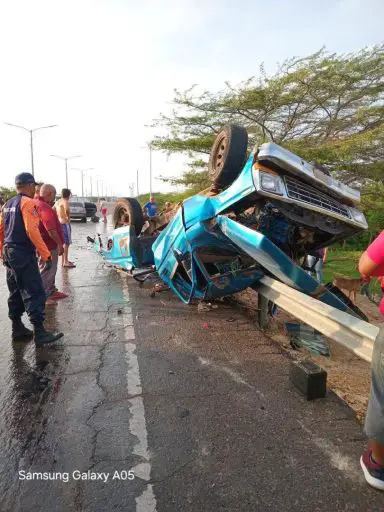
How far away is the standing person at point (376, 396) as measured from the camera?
2039 mm

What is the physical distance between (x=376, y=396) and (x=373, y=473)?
446 millimetres

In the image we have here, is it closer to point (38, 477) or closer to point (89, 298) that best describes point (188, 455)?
point (38, 477)

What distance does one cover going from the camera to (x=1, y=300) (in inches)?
235

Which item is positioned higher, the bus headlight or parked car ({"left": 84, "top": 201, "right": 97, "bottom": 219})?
the bus headlight

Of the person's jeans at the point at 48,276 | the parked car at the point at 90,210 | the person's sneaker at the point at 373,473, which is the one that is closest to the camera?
the person's sneaker at the point at 373,473

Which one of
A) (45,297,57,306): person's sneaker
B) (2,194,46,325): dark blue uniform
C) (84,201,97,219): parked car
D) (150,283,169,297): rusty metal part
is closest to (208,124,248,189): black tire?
(2,194,46,325): dark blue uniform

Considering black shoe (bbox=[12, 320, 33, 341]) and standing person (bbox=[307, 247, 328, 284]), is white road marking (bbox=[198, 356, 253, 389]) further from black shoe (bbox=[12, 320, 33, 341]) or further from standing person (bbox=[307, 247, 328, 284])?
black shoe (bbox=[12, 320, 33, 341])

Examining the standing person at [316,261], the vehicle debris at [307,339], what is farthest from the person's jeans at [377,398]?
the vehicle debris at [307,339]

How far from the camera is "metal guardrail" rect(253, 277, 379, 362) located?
2.72m

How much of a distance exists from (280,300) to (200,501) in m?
2.34

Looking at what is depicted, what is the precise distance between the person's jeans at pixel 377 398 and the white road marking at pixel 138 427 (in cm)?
121

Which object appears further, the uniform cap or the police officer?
the uniform cap

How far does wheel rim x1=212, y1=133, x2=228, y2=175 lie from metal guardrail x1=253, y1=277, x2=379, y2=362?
4.78ft

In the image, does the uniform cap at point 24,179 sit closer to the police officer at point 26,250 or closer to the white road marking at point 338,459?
the police officer at point 26,250
